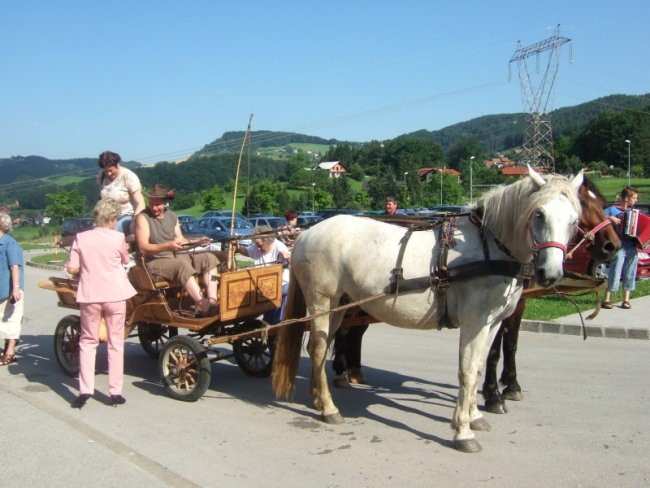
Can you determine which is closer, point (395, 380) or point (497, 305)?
point (497, 305)

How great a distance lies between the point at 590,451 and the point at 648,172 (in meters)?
86.3

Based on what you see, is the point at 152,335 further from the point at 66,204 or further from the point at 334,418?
the point at 66,204

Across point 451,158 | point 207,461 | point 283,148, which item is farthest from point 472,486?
point 283,148

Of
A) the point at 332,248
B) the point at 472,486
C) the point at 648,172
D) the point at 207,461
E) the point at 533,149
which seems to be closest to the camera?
the point at 472,486

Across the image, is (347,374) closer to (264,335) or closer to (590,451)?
(264,335)

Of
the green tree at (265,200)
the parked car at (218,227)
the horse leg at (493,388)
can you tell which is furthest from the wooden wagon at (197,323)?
the green tree at (265,200)

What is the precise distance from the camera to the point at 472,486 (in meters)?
3.97

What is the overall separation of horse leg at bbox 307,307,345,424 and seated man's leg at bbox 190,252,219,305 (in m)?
1.44

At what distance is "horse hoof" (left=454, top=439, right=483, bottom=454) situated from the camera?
4562mm

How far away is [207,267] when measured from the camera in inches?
259

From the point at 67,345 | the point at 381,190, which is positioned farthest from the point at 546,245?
the point at 381,190

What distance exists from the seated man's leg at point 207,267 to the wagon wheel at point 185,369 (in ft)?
2.25

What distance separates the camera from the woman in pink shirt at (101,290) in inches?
224

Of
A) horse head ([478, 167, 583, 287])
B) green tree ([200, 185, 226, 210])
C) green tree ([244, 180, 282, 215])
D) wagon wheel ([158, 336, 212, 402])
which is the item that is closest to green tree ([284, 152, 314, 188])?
green tree ([244, 180, 282, 215])
